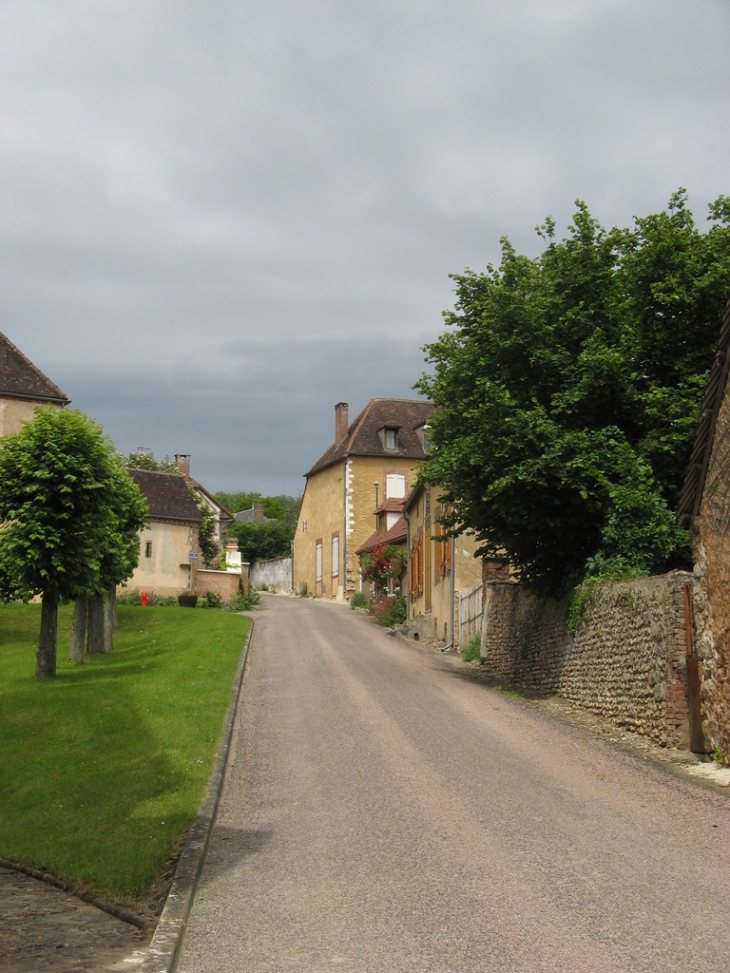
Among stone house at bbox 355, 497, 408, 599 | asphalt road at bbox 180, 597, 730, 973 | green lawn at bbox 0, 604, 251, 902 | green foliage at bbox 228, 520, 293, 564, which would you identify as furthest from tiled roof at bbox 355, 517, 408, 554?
green foliage at bbox 228, 520, 293, 564

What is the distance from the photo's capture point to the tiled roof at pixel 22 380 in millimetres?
40156

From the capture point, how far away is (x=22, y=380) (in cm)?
4059

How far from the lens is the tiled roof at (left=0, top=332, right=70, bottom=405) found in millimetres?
40156

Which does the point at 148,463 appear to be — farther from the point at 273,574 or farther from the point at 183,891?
the point at 183,891

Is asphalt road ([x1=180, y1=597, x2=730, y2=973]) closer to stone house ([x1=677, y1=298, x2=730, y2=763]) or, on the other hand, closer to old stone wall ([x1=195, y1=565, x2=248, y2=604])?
stone house ([x1=677, y1=298, x2=730, y2=763])

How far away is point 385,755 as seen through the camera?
12008 mm

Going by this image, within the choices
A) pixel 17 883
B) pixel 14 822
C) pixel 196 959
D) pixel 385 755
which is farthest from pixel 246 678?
pixel 196 959

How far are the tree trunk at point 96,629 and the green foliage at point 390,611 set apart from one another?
13.2 metres

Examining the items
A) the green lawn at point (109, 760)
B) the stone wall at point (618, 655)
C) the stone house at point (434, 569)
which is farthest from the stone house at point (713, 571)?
the stone house at point (434, 569)

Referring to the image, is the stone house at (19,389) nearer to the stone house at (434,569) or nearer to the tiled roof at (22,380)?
the tiled roof at (22,380)

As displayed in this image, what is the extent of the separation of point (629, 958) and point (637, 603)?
30.9 ft

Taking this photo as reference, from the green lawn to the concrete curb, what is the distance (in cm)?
15

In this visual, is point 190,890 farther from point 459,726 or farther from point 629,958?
point 459,726

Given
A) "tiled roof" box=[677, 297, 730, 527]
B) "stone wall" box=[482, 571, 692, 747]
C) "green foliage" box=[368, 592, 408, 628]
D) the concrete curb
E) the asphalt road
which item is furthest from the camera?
"green foliage" box=[368, 592, 408, 628]
